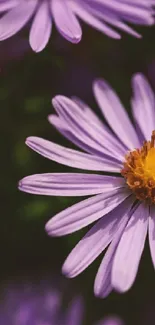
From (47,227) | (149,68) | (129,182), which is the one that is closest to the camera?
(47,227)

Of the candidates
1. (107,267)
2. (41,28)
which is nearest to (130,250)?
(107,267)

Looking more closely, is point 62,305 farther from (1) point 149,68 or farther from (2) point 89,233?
(1) point 149,68

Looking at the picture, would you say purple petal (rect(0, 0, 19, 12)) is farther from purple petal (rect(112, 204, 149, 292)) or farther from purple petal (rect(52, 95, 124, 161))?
purple petal (rect(112, 204, 149, 292))

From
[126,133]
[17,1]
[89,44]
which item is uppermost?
[17,1]

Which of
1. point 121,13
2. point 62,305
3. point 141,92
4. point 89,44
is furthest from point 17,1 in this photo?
point 62,305

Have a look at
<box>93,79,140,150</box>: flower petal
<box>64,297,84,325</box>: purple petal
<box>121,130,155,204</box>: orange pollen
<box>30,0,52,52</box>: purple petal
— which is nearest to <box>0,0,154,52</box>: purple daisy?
<box>30,0,52,52</box>: purple petal

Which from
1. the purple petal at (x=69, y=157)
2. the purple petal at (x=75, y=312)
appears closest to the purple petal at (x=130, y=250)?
the purple petal at (x=69, y=157)

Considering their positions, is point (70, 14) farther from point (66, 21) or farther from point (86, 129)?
point (86, 129)
